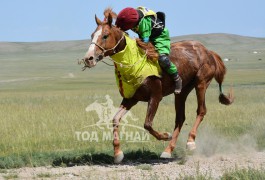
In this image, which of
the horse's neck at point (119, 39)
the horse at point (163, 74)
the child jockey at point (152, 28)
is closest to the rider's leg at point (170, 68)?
the child jockey at point (152, 28)

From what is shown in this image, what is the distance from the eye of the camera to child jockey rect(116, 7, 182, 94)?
29.3 feet

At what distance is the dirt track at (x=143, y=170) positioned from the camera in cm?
780

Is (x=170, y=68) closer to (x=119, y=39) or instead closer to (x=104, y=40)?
(x=119, y=39)

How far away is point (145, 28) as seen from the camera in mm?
9148

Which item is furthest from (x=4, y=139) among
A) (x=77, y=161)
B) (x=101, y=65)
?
(x=101, y=65)

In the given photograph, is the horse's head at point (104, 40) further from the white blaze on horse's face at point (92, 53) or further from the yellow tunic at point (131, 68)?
the yellow tunic at point (131, 68)

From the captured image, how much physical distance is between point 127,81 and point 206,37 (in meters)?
150

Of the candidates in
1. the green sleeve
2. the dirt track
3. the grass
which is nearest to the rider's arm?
the green sleeve

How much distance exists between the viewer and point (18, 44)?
167750mm

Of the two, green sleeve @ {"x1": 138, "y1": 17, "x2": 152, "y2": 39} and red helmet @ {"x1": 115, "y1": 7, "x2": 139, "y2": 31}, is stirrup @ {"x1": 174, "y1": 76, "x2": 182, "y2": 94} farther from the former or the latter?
red helmet @ {"x1": 115, "y1": 7, "x2": 139, "y2": 31}

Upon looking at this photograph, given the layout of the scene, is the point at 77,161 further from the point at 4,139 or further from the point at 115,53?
the point at 4,139

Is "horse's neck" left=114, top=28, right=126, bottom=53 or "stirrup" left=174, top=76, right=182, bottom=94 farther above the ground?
"horse's neck" left=114, top=28, right=126, bottom=53

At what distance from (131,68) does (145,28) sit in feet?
2.66

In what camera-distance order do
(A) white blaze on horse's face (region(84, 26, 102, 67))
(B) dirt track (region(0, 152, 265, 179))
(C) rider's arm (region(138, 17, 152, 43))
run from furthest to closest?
(C) rider's arm (region(138, 17, 152, 43))
(A) white blaze on horse's face (region(84, 26, 102, 67))
(B) dirt track (region(0, 152, 265, 179))
